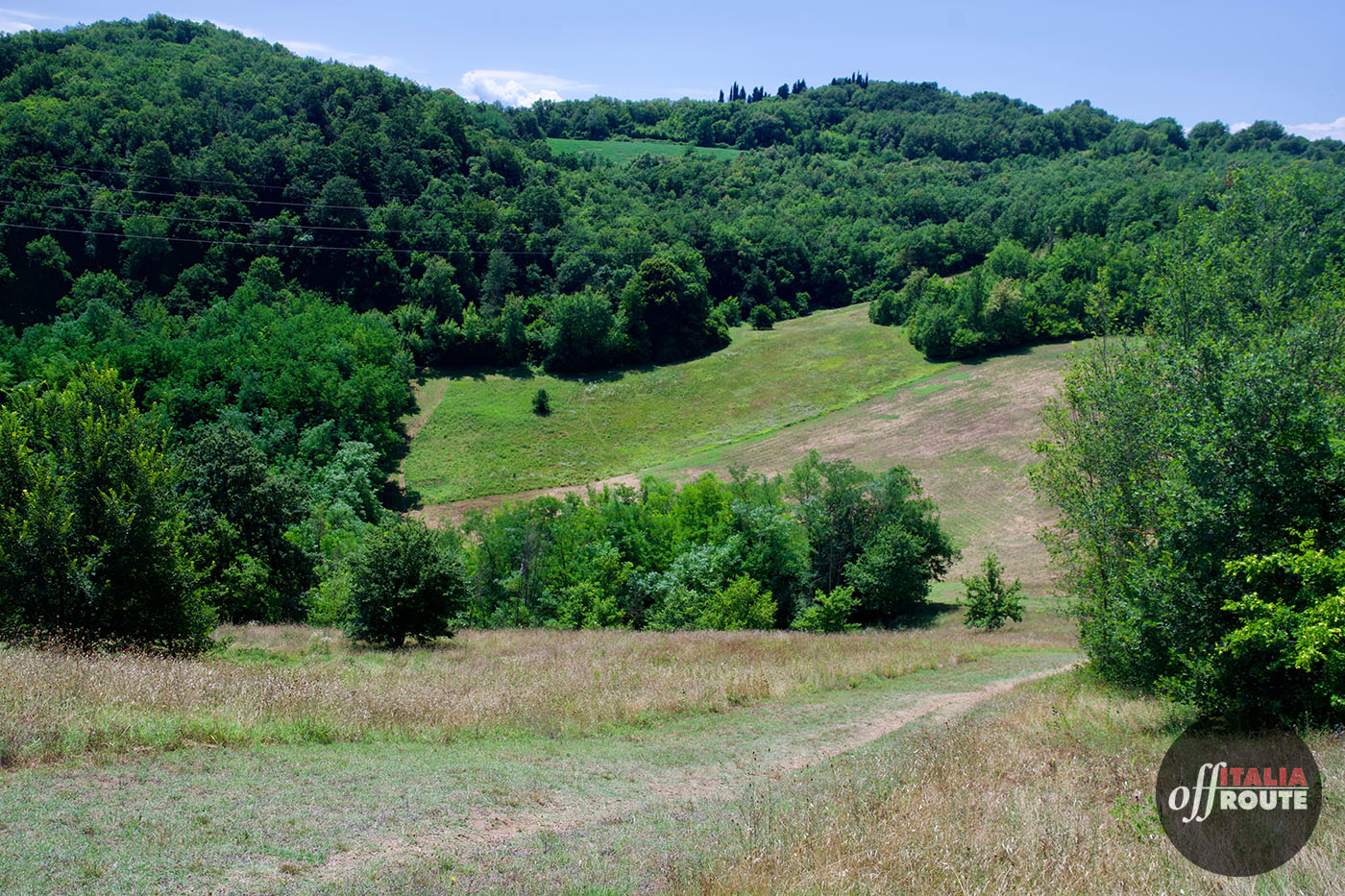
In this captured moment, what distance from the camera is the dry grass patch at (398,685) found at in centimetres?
934

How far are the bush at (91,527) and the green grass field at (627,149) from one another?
136 m

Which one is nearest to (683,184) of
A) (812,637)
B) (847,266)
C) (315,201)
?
(847,266)

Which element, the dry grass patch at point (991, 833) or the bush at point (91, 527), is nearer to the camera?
the dry grass patch at point (991, 833)

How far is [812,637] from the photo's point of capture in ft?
81.1

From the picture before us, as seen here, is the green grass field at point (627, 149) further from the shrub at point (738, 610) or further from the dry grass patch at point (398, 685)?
the dry grass patch at point (398, 685)

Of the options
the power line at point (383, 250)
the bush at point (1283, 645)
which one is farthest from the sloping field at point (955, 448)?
the bush at point (1283, 645)

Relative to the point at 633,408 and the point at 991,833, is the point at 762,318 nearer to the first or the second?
the point at 633,408

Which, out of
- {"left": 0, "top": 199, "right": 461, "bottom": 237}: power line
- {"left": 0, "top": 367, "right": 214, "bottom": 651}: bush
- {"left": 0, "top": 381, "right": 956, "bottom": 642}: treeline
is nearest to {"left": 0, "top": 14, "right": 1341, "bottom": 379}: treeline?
{"left": 0, "top": 199, "right": 461, "bottom": 237}: power line

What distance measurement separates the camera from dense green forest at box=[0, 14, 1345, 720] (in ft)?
56.2

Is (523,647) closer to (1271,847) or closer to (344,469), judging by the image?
(1271,847)

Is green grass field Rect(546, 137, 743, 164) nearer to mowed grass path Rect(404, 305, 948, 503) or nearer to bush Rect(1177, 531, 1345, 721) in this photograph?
mowed grass path Rect(404, 305, 948, 503)

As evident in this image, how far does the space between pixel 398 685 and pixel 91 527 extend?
7.88m

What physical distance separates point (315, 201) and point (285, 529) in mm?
65655

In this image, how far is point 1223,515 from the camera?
10188 mm
